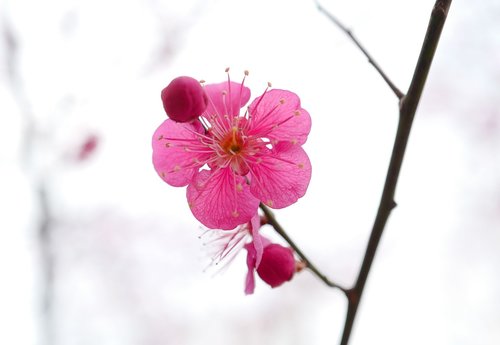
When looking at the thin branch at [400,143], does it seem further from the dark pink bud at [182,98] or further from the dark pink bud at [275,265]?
the dark pink bud at [182,98]

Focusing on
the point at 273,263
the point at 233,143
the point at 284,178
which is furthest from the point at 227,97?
the point at 273,263

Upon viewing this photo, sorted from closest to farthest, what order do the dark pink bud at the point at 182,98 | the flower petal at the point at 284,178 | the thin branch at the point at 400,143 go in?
1. the thin branch at the point at 400,143
2. the dark pink bud at the point at 182,98
3. the flower petal at the point at 284,178

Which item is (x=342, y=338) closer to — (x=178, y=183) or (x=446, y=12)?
(x=178, y=183)

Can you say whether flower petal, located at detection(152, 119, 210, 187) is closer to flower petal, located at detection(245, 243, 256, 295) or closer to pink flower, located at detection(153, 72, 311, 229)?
pink flower, located at detection(153, 72, 311, 229)

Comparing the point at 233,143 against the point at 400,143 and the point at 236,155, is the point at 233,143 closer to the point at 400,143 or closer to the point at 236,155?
the point at 236,155

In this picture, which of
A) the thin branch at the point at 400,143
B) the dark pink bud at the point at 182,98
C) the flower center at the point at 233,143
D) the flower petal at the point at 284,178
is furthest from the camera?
the flower center at the point at 233,143

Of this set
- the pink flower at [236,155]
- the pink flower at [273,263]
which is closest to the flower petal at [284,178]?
the pink flower at [236,155]
